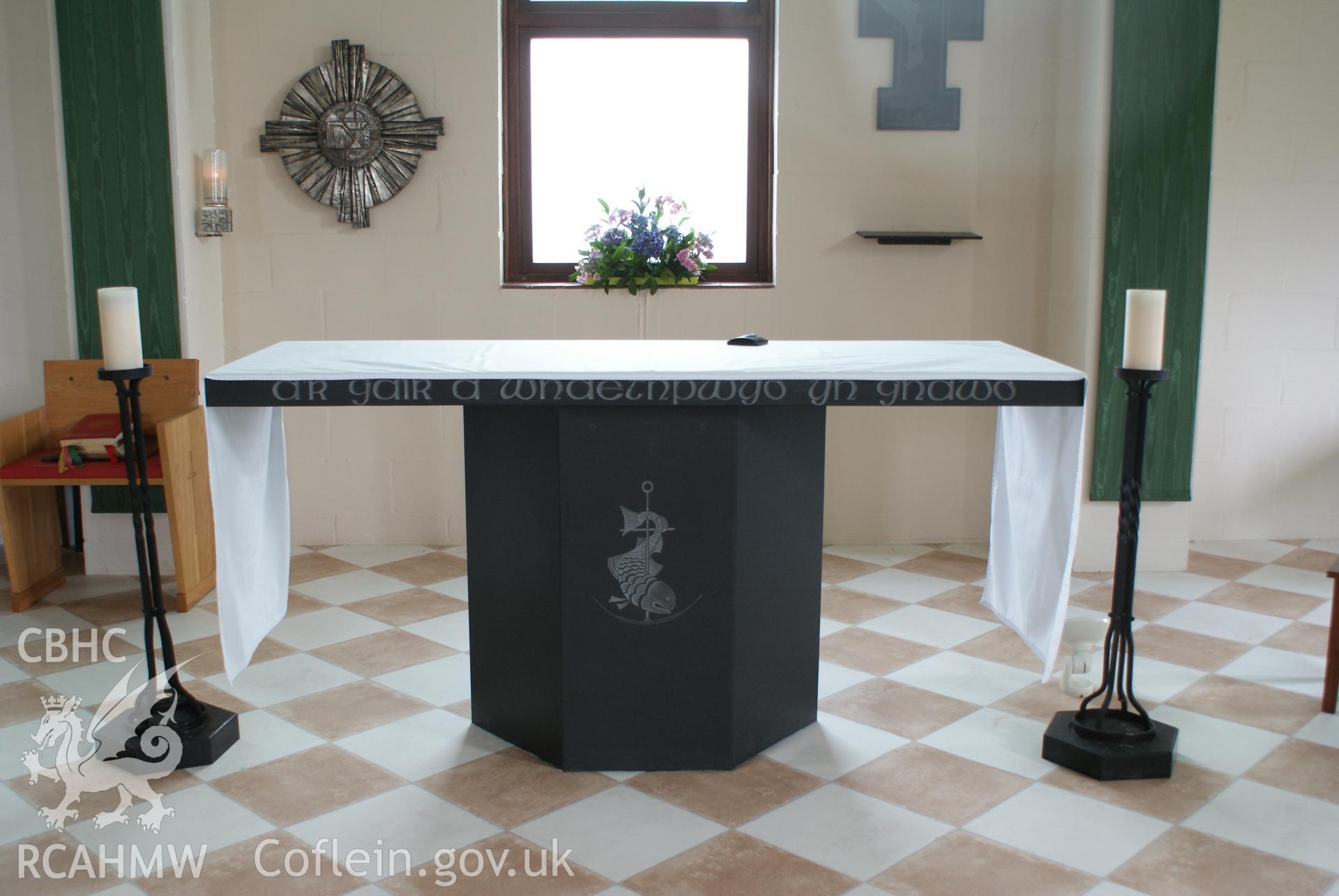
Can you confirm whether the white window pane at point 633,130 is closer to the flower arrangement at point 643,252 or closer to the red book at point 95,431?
the flower arrangement at point 643,252

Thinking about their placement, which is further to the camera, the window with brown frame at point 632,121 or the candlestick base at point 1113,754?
the window with brown frame at point 632,121

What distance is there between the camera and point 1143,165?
4.43 metres

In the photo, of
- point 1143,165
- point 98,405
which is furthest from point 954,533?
point 98,405

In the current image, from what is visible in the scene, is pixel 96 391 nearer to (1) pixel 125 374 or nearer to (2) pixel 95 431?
(2) pixel 95 431

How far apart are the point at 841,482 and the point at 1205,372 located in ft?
5.01

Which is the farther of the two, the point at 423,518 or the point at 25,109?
the point at 423,518

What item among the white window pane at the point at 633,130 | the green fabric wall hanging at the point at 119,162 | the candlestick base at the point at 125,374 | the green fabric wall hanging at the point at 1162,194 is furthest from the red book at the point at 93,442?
the green fabric wall hanging at the point at 1162,194

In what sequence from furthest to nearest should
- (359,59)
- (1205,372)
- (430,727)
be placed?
(1205,372) < (359,59) < (430,727)

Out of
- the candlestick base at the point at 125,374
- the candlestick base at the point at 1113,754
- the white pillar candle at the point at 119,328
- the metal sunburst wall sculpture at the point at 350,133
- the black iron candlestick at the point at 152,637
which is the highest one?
the metal sunburst wall sculpture at the point at 350,133

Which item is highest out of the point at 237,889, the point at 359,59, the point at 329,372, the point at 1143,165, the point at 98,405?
the point at 359,59

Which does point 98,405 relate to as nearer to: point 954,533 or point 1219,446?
point 954,533

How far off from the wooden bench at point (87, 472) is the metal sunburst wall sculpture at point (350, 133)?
0.89 m

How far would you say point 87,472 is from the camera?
4082 mm

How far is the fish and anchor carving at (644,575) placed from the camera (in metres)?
2.85
